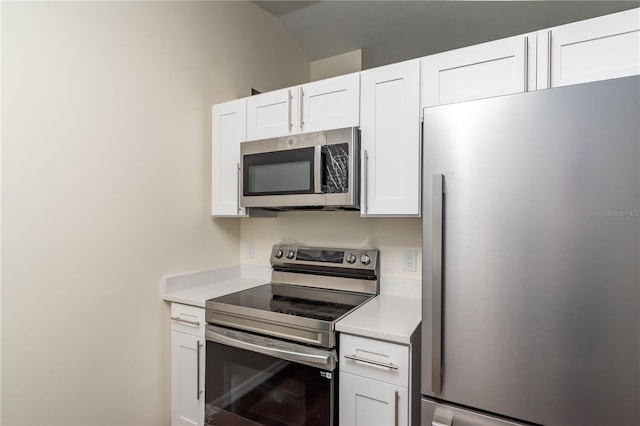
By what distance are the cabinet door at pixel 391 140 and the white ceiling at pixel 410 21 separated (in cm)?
108

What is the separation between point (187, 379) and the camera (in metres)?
1.85

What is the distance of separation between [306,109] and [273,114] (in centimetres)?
23

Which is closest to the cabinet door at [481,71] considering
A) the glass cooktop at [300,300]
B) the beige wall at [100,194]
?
the glass cooktop at [300,300]

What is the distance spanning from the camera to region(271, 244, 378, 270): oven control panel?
76.9 inches

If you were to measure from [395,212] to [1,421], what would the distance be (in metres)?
1.84

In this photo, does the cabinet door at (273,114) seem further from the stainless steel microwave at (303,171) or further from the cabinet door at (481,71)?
the cabinet door at (481,71)

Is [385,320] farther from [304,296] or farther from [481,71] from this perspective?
[481,71]

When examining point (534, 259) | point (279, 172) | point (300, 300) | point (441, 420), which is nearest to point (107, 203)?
point (279, 172)

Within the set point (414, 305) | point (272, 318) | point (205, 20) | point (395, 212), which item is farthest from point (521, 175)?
point (205, 20)

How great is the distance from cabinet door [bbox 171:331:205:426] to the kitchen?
0.08 meters

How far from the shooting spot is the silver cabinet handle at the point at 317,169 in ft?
5.57

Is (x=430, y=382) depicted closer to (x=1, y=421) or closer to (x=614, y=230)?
(x=614, y=230)

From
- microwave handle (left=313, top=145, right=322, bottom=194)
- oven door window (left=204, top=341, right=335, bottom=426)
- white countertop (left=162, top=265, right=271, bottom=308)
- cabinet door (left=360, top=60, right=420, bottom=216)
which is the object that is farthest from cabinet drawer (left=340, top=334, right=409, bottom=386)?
white countertop (left=162, top=265, right=271, bottom=308)

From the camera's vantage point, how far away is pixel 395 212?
1.59 metres
